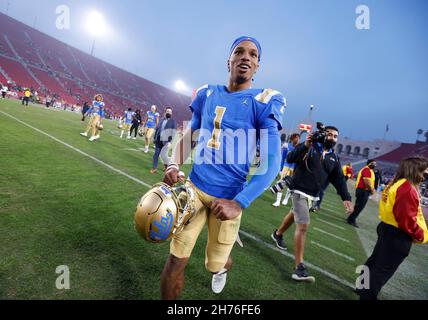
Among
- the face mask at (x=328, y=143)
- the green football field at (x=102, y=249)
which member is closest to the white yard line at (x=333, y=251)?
the green football field at (x=102, y=249)

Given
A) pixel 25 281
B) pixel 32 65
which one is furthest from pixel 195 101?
pixel 32 65

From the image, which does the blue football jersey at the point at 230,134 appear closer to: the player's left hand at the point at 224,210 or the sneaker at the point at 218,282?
the player's left hand at the point at 224,210

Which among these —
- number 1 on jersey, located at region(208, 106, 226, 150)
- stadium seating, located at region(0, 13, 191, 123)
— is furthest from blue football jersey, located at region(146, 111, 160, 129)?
stadium seating, located at region(0, 13, 191, 123)

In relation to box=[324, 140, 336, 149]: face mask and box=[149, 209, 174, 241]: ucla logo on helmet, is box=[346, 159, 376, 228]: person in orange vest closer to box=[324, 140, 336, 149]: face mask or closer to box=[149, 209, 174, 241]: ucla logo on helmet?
box=[324, 140, 336, 149]: face mask

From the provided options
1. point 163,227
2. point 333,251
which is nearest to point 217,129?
point 163,227

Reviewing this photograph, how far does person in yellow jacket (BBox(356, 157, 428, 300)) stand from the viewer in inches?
116

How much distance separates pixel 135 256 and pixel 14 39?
57.5 metres

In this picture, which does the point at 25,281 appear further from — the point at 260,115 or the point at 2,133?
the point at 2,133

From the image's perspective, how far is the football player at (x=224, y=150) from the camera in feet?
6.66

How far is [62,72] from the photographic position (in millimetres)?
47281

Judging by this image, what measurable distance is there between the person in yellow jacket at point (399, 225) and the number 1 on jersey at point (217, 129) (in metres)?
2.39

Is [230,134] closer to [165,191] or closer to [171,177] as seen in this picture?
[171,177]

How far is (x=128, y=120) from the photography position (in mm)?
17609
